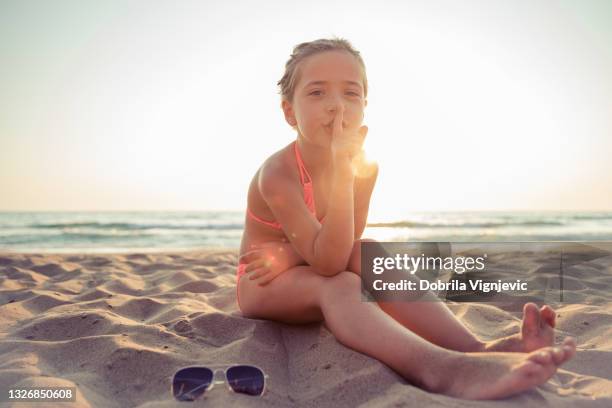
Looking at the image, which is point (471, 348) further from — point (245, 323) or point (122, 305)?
point (122, 305)

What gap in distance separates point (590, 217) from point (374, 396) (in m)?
24.2

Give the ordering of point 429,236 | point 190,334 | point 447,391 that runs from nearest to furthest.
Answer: point 447,391 → point 190,334 → point 429,236

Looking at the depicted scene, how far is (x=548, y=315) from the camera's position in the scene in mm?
2018

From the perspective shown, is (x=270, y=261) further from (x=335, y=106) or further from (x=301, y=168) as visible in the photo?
(x=335, y=106)

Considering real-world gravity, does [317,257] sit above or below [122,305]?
above

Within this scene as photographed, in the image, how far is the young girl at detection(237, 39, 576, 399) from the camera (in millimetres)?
1797

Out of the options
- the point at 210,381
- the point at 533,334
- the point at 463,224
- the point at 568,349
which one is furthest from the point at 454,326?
the point at 463,224

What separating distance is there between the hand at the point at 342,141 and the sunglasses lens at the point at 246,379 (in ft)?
3.70

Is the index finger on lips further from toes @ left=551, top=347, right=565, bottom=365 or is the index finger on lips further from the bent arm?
toes @ left=551, top=347, right=565, bottom=365

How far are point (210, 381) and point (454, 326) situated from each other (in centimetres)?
118

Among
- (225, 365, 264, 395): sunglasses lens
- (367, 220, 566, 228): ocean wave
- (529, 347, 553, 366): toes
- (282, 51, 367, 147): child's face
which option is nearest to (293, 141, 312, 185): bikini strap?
Answer: (282, 51, 367, 147): child's face

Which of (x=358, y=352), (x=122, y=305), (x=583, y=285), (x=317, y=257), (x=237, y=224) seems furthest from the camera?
(x=237, y=224)

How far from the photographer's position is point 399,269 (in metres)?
2.40

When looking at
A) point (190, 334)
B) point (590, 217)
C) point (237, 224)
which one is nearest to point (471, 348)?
point (190, 334)
